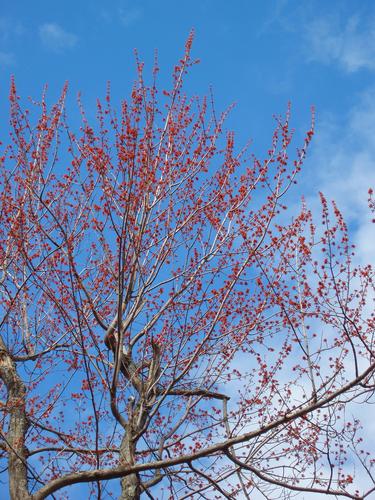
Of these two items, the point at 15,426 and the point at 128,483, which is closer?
the point at 128,483

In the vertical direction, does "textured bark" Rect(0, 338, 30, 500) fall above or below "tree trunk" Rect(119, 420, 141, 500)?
above

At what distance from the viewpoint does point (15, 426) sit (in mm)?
7844

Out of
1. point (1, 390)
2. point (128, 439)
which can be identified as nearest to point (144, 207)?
point (128, 439)

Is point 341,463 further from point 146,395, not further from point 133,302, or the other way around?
point 133,302

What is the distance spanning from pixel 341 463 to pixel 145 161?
180 inches

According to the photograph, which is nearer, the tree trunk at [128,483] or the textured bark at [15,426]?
the tree trunk at [128,483]

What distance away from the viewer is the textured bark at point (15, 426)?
7.02m

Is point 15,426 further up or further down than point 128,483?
further up

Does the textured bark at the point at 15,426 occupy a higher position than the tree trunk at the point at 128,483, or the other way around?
the textured bark at the point at 15,426

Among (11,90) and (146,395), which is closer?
(146,395)

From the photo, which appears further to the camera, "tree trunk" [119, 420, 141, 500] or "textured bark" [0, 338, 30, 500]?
"textured bark" [0, 338, 30, 500]

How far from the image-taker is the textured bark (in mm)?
7023

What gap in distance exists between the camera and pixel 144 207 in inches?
279

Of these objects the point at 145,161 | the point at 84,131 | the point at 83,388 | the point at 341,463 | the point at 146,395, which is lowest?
the point at 341,463
